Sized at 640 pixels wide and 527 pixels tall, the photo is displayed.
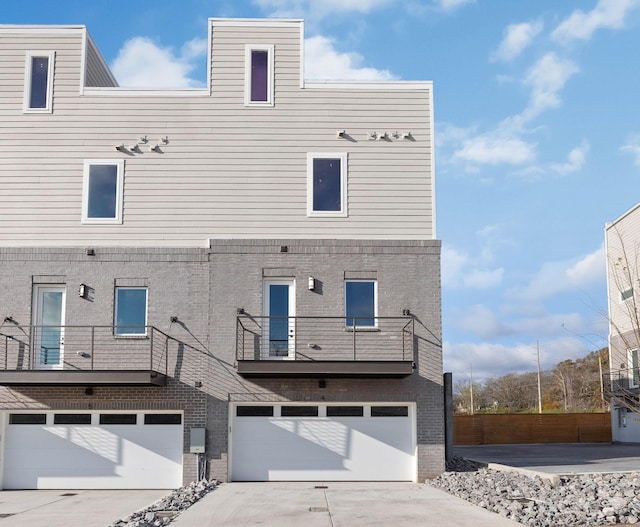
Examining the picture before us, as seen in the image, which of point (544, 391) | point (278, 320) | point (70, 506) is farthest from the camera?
point (544, 391)

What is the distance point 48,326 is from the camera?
57.6 feet

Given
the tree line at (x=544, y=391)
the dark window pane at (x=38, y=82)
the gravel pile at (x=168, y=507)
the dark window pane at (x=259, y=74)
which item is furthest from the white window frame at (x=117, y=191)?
the tree line at (x=544, y=391)

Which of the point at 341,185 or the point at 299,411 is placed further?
the point at 341,185

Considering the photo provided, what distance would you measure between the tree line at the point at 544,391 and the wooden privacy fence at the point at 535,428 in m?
14.5

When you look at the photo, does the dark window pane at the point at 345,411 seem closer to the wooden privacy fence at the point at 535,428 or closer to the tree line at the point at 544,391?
the wooden privacy fence at the point at 535,428

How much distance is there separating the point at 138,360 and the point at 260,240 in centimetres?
382

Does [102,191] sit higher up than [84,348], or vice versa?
[102,191]

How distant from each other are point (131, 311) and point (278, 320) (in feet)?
11.0

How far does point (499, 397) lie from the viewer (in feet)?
227

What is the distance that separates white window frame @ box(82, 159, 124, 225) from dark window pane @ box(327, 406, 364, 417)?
6.52m

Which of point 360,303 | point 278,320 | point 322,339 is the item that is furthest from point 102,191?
point 360,303

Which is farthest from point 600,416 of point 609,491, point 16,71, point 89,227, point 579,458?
point 16,71

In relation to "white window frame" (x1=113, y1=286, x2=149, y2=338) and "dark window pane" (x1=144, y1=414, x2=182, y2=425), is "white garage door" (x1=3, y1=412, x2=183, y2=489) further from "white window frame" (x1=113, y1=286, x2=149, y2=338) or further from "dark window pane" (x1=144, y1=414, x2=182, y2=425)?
"white window frame" (x1=113, y1=286, x2=149, y2=338)

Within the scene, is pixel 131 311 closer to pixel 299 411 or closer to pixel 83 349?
pixel 83 349
